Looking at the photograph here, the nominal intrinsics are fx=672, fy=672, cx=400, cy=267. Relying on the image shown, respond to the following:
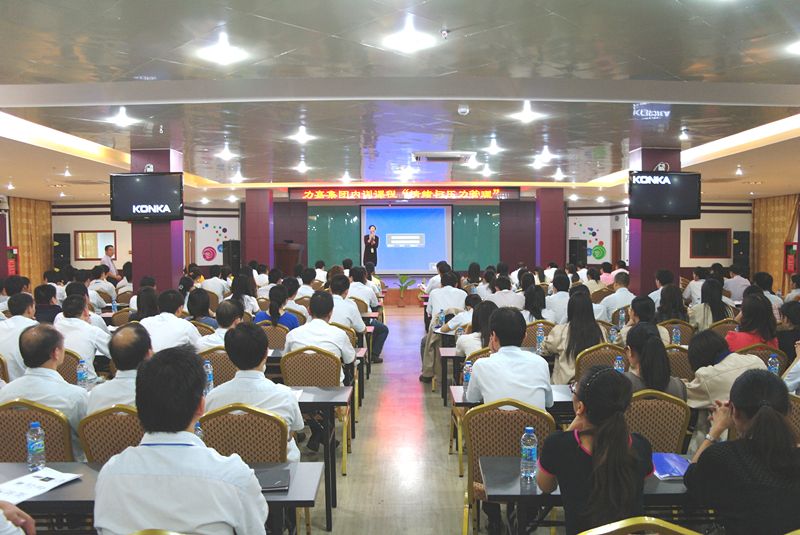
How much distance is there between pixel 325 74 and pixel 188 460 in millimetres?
4424

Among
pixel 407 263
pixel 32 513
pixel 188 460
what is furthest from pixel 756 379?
pixel 407 263

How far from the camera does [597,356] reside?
15.1 ft

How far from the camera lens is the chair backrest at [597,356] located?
4.55 meters

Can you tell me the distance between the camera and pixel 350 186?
1614cm

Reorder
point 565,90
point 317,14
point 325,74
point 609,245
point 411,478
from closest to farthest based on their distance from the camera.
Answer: point 317,14 < point 411,478 < point 325,74 < point 565,90 < point 609,245

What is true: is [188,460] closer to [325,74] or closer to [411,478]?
[411,478]

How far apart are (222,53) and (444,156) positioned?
218 inches

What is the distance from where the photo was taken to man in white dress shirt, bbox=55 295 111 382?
16.4 feet

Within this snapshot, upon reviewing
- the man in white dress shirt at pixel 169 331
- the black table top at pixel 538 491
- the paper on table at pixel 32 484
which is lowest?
the black table top at pixel 538 491

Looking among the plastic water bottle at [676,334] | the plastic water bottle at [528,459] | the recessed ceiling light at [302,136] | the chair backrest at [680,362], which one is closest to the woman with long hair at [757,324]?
the chair backrest at [680,362]

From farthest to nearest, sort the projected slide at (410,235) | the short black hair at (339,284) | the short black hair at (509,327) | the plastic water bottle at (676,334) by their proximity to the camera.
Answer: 1. the projected slide at (410,235)
2. the short black hair at (339,284)
3. the plastic water bottle at (676,334)
4. the short black hair at (509,327)

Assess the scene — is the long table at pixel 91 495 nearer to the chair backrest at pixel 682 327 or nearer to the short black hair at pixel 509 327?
the short black hair at pixel 509 327

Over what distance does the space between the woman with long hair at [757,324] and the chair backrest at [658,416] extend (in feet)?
6.32

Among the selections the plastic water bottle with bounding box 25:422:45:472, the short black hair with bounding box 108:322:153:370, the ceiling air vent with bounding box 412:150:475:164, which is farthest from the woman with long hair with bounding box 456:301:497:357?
the ceiling air vent with bounding box 412:150:475:164
